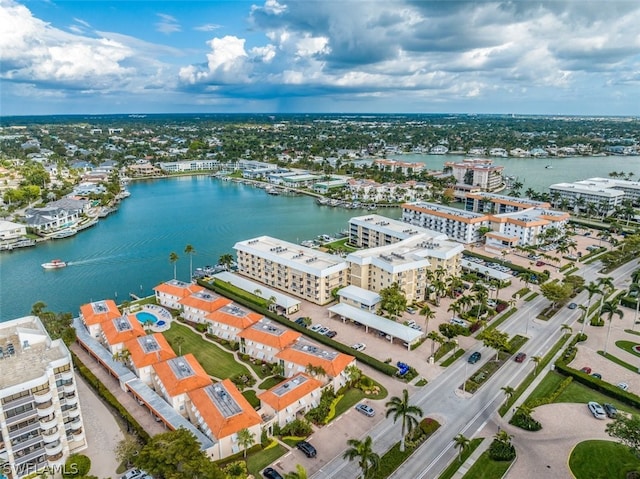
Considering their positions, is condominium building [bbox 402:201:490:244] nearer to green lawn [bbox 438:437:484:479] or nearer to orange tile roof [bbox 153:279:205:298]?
orange tile roof [bbox 153:279:205:298]

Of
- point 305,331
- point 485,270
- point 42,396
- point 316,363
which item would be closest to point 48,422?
point 42,396

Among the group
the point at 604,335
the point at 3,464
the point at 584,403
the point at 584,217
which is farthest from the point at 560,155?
the point at 3,464

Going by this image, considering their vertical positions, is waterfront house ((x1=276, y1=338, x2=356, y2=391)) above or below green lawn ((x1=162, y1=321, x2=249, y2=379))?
above

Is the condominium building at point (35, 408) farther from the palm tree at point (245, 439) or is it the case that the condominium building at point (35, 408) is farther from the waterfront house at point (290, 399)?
the waterfront house at point (290, 399)

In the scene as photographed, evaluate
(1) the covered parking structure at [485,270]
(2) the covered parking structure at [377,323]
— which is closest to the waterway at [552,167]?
(1) the covered parking structure at [485,270]

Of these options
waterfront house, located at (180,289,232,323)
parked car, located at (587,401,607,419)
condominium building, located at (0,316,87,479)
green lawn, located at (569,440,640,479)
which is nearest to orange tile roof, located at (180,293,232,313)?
waterfront house, located at (180,289,232,323)

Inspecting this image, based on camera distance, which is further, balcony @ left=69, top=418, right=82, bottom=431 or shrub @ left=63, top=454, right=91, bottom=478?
balcony @ left=69, top=418, right=82, bottom=431

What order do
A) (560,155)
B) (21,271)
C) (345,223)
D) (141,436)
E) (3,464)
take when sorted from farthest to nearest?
(560,155)
(345,223)
(21,271)
(141,436)
(3,464)

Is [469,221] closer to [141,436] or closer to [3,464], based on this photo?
[141,436]
